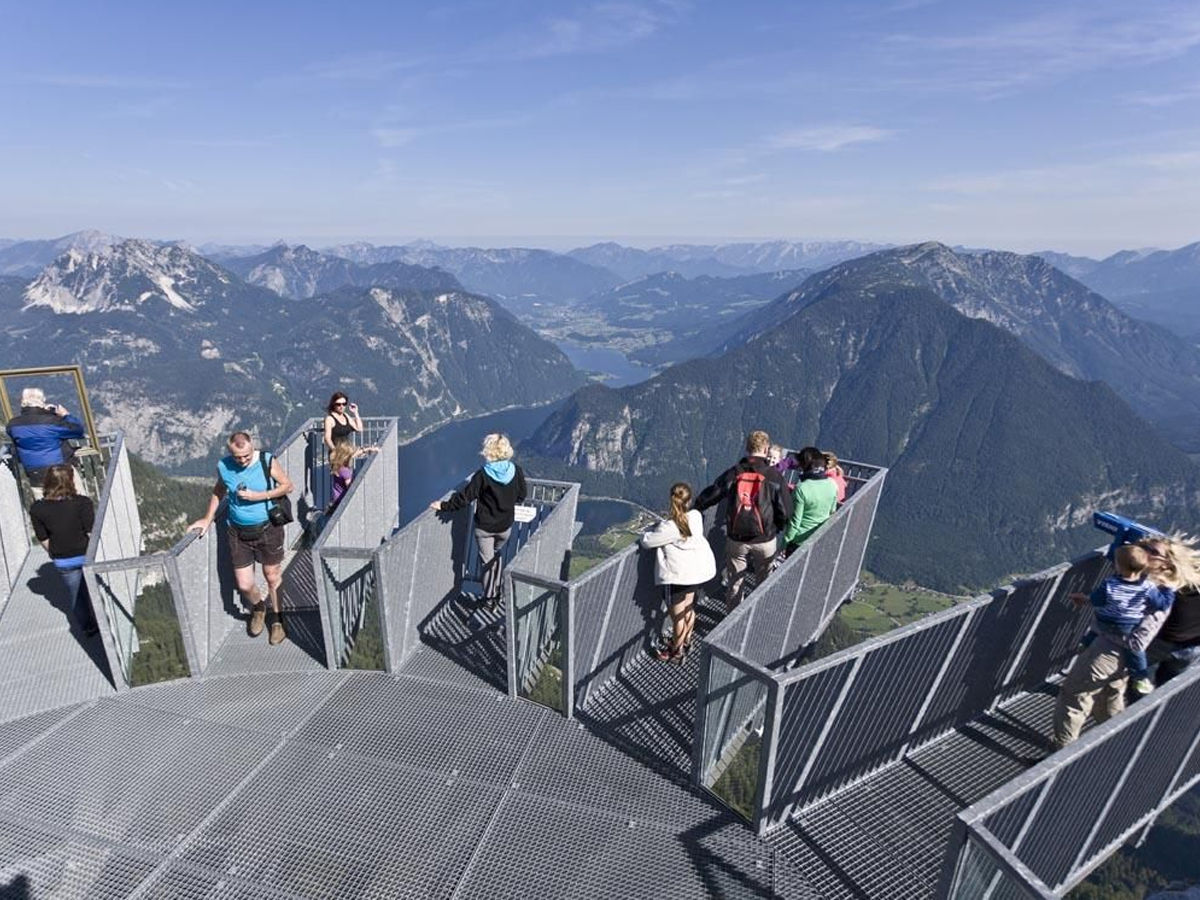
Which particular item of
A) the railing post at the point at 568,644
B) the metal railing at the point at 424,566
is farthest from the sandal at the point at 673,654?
the metal railing at the point at 424,566

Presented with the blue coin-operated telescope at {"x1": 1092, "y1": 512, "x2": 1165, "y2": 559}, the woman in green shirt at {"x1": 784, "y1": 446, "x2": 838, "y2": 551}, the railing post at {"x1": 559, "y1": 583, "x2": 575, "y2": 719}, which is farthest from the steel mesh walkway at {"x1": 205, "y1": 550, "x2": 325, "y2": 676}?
the blue coin-operated telescope at {"x1": 1092, "y1": 512, "x2": 1165, "y2": 559}

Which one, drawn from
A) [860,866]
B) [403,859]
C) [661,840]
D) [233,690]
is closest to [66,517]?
[233,690]

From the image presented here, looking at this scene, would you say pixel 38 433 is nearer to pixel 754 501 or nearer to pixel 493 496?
pixel 493 496

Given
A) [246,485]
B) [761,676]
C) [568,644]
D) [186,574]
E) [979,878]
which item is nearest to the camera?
[979,878]

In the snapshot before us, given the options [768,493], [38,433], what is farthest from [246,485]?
[768,493]

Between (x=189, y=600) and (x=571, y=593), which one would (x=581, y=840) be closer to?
(x=571, y=593)

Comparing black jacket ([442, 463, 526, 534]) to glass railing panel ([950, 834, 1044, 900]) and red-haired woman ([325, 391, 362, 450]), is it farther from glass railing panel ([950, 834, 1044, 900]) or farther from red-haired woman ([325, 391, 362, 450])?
glass railing panel ([950, 834, 1044, 900])

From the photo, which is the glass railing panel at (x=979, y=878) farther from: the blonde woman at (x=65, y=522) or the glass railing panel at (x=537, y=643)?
the blonde woman at (x=65, y=522)
